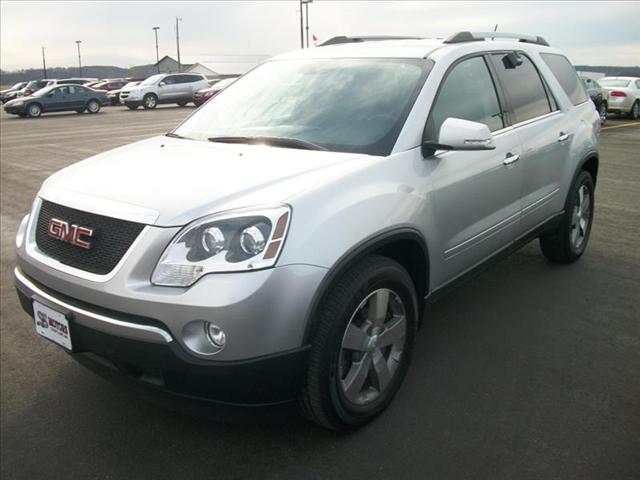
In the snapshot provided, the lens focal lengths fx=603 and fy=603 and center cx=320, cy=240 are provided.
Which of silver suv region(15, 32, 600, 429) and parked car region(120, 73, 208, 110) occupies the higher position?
silver suv region(15, 32, 600, 429)

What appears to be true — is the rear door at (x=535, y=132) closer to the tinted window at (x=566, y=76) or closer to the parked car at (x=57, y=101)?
the tinted window at (x=566, y=76)

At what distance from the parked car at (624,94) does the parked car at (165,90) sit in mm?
19927

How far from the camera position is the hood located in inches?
95.2

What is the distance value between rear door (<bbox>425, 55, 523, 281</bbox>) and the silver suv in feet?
0.04

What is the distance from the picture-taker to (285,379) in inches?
92.3

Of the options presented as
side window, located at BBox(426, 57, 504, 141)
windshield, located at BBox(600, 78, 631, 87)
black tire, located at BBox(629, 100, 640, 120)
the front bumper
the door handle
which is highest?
side window, located at BBox(426, 57, 504, 141)

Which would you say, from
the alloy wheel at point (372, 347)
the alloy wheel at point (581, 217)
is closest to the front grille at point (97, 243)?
the alloy wheel at point (372, 347)

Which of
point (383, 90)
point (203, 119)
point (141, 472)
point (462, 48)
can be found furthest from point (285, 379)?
point (462, 48)

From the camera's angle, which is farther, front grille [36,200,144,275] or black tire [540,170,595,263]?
black tire [540,170,595,263]

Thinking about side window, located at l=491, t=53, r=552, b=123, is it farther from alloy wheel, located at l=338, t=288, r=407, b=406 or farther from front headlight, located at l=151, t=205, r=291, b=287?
front headlight, located at l=151, t=205, r=291, b=287

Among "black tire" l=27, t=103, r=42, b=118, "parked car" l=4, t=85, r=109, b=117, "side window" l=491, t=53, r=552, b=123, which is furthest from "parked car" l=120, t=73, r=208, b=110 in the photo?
"side window" l=491, t=53, r=552, b=123

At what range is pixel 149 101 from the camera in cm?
3098

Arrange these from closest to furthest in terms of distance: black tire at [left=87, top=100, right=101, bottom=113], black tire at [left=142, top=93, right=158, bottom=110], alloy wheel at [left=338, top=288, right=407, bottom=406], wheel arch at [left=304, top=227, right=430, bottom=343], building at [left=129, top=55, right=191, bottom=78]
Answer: wheel arch at [left=304, top=227, right=430, bottom=343] < alloy wheel at [left=338, top=288, right=407, bottom=406] < black tire at [left=87, top=100, right=101, bottom=113] < black tire at [left=142, top=93, right=158, bottom=110] < building at [left=129, top=55, right=191, bottom=78]

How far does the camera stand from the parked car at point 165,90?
30625 millimetres
